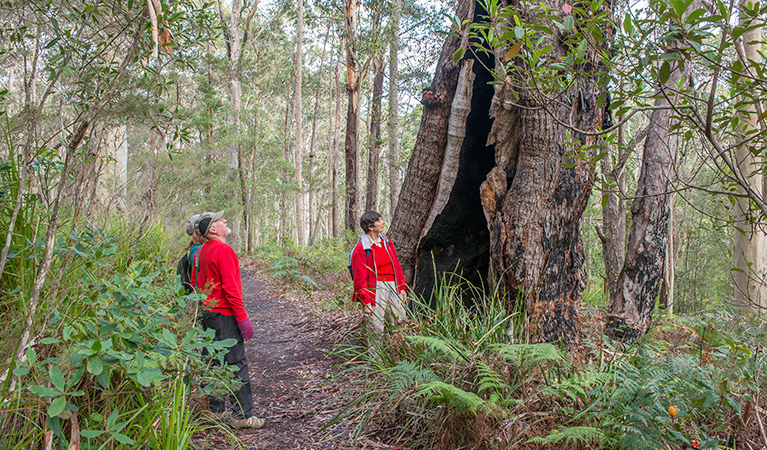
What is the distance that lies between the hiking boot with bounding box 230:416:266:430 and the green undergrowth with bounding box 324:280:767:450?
0.58 metres

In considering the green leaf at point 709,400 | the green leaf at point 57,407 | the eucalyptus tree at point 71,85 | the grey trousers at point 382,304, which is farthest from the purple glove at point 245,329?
the green leaf at point 709,400

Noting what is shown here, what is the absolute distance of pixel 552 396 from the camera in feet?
9.11

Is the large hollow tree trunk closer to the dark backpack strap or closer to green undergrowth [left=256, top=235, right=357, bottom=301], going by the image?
the dark backpack strap

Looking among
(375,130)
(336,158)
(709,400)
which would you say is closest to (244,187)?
(336,158)

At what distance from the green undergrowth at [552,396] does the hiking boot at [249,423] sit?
584 mm

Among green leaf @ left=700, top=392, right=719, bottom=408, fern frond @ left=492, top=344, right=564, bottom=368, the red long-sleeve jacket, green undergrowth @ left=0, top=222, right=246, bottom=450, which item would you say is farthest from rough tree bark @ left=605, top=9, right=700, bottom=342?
green undergrowth @ left=0, top=222, right=246, bottom=450

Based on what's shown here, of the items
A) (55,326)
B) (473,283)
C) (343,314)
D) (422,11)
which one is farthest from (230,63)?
(55,326)

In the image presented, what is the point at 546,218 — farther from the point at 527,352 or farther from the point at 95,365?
the point at 95,365

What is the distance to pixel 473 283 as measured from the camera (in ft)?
16.2

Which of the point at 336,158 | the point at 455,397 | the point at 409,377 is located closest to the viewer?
the point at 455,397

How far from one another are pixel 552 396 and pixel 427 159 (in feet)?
9.85

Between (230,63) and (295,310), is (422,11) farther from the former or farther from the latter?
(295,310)

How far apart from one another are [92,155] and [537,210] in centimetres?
344

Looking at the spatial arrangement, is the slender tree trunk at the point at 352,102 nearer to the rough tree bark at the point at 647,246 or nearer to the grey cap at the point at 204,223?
the rough tree bark at the point at 647,246
